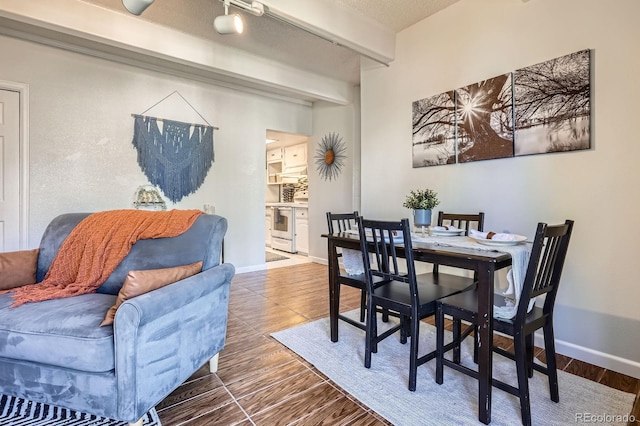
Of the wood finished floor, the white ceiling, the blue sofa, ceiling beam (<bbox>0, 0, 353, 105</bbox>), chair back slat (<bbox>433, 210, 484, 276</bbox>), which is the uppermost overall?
the white ceiling

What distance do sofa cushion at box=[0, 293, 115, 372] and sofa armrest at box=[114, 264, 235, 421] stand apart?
9 cm

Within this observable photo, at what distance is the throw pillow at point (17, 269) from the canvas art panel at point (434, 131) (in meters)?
3.03

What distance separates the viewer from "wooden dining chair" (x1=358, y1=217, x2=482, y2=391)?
1.72 m

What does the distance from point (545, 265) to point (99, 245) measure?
2.39 m

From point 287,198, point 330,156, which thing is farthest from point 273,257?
point 330,156

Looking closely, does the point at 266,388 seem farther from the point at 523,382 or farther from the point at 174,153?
the point at 174,153

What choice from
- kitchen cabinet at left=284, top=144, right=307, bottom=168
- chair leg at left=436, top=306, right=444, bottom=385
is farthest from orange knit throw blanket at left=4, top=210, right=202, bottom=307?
kitchen cabinet at left=284, top=144, right=307, bottom=168

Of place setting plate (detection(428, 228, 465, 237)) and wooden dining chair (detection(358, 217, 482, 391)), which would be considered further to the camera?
place setting plate (detection(428, 228, 465, 237))

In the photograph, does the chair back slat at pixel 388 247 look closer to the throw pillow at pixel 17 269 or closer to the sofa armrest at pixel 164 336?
the sofa armrest at pixel 164 336

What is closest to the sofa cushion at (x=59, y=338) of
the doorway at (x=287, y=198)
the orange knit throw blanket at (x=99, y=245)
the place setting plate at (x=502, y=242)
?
the orange knit throw blanket at (x=99, y=245)

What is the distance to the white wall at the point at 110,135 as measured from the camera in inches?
124

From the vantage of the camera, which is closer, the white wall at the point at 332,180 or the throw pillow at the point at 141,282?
the throw pillow at the point at 141,282

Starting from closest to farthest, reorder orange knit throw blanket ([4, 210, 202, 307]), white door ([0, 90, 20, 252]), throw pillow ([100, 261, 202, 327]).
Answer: throw pillow ([100, 261, 202, 327]), orange knit throw blanket ([4, 210, 202, 307]), white door ([0, 90, 20, 252])

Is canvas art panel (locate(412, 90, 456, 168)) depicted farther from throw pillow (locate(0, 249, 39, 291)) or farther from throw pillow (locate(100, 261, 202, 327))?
throw pillow (locate(0, 249, 39, 291))
